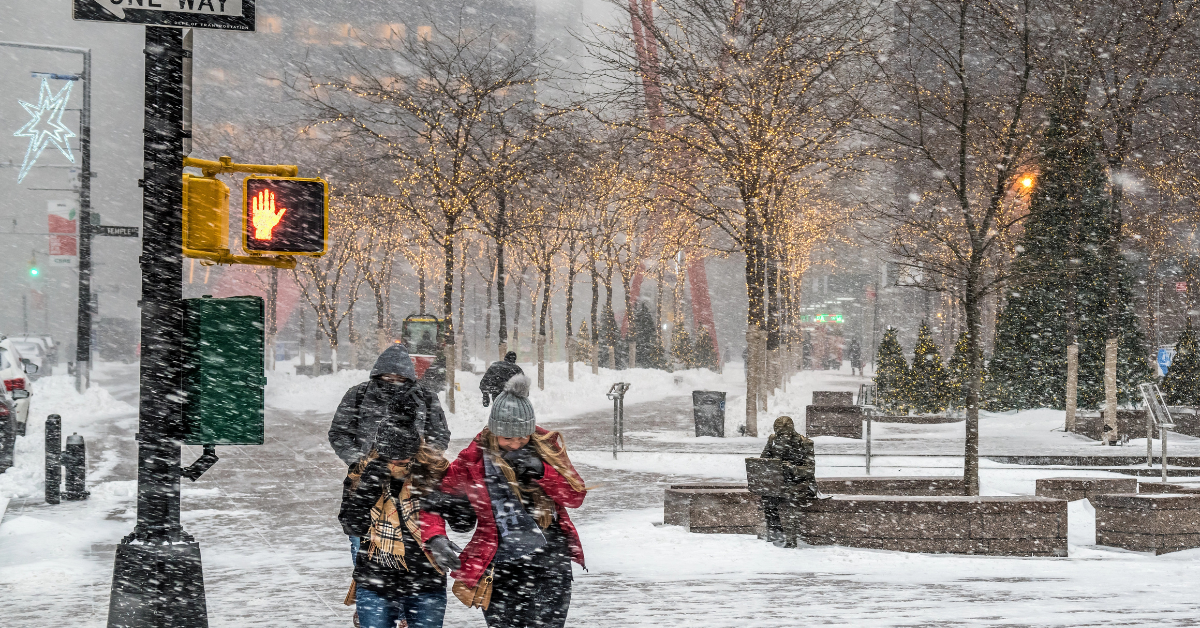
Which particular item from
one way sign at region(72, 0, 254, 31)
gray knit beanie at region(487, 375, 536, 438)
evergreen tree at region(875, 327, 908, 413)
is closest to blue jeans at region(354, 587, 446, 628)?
gray knit beanie at region(487, 375, 536, 438)

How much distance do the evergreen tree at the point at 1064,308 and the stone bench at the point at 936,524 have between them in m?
12.6

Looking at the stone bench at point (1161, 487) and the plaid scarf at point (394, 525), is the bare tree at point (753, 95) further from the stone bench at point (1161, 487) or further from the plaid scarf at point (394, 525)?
the plaid scarf at point (394, 525)

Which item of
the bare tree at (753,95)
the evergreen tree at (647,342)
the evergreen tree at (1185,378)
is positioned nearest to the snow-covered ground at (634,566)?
the bare tree at (753,95)

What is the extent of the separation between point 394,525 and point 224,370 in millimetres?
1481

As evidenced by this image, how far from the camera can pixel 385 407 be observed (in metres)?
6.09

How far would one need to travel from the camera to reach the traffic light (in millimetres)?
6047

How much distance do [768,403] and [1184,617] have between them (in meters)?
21.4

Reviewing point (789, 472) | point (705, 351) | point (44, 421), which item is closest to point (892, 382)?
point (789, 472)

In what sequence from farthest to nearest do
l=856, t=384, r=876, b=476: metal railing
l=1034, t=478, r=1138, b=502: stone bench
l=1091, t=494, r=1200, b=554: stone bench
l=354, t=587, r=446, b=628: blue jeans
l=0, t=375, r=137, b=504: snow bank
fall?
1. l=856, t=384, r=876, b=476: metal railing
2. l=0, t=375, r=137, b=504: snow bank
3. l=1034, t=478, r=1138, b=502: stone bench
4. l=1091, t=494, r=1200, b=554: stone bench
5. l=354, t=587, r=446, b=628: blue jeans

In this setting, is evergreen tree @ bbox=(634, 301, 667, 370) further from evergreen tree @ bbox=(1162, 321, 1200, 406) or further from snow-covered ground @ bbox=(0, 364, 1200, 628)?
snow-covered ground @ bbox=(0, 364, 1200, 628)

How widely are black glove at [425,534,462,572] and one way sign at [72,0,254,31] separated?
3.09 m

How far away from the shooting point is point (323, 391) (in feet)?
118

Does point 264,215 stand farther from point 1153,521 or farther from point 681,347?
point 681,347

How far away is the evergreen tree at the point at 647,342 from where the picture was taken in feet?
182
